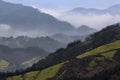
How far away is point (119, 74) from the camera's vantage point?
198 metres

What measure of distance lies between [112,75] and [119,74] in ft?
12.3

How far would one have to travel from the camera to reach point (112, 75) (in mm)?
198875

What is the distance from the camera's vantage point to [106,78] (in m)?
200

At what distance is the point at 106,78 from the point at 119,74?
7274 millimetres

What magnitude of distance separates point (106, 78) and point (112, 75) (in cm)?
362
